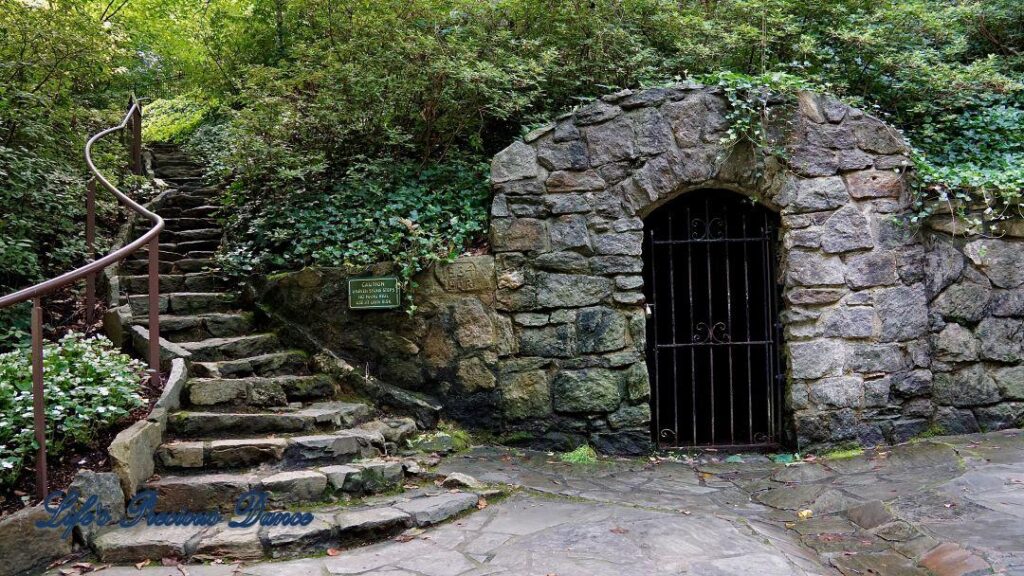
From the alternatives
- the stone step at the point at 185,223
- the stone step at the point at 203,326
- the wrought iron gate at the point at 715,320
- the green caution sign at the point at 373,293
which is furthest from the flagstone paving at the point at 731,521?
the stone step at the point at 185,223

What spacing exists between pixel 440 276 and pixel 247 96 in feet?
8.66

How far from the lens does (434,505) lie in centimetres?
340

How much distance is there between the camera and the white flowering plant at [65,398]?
2994mm

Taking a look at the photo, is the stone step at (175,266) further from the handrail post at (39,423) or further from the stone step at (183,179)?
the handrail post at (39,423)

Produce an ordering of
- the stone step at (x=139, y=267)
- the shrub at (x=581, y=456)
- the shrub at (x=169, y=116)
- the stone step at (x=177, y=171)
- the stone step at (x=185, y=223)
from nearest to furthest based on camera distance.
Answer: the shrub at (x=581, y=456) < the stone step at (x=139, y=267) < the stone step at (x=185, y=223) < the stone step at (x=177, y=171) < the shrub at (x=169, y=116)

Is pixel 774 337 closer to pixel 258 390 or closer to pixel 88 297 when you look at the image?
pixel 258 390

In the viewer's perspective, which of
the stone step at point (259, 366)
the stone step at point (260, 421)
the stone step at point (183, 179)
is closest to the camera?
the stone step at point (260, 421)

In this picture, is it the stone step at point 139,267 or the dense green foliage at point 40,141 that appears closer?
the dense green foliage at point 40,141

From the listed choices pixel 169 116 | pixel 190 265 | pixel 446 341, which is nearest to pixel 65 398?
pixel 446 341

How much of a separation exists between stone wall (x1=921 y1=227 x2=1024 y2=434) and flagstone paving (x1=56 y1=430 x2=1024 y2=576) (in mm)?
229

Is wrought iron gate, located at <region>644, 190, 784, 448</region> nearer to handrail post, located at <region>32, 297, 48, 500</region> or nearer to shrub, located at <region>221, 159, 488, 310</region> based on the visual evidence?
shrub, located at <region>221, 159, 488, 310</region>

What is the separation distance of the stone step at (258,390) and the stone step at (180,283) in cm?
148

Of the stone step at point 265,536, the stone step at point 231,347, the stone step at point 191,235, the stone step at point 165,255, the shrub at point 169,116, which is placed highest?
the shrub at point 169,116

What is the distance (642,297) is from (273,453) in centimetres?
272
